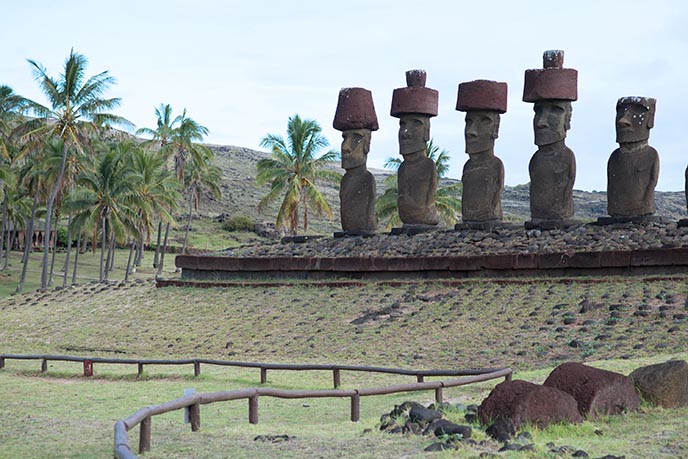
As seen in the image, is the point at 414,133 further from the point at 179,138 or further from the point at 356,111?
the point at 179,138

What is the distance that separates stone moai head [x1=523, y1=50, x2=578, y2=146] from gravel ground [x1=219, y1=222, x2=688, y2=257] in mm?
2077

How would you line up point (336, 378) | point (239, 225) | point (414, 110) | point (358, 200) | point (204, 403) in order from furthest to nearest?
point (239, 225)
point (358, 200)
point (414, 110)
point (336, 378)
point (204, 403)

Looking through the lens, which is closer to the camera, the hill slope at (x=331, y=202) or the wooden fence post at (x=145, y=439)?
the wooden fence post at (x=145, y=439)

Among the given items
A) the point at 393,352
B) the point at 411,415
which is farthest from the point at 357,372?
the point at 411,415

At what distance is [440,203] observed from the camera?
1421 inches

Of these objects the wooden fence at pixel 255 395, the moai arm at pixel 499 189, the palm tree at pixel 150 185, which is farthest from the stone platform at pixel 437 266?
the palm tree at pixel 150 185

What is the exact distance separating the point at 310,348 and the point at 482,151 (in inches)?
289

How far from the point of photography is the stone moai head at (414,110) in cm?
2297

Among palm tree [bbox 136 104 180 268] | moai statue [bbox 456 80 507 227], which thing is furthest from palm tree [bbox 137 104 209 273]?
moai statue [bbox 456 80 507 227]

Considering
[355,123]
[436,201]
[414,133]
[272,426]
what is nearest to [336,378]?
[272,426]

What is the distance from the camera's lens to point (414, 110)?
2289 centimetres

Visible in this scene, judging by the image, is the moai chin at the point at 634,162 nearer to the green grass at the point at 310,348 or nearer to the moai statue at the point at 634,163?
the moai statue at the point at 634,163

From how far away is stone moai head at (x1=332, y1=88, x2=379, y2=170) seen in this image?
941 inches

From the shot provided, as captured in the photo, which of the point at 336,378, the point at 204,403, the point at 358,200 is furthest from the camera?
the point at 358,200
